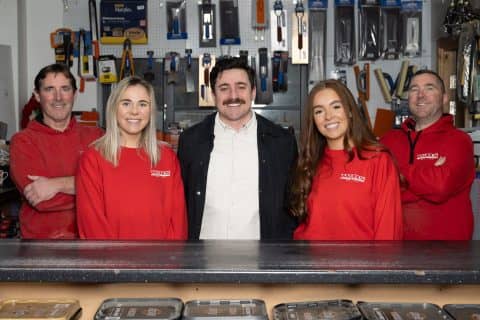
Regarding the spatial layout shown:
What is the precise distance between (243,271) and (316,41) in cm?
472

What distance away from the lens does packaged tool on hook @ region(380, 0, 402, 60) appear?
5.77m

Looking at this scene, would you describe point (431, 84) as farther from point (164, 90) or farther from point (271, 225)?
point (164, 90)

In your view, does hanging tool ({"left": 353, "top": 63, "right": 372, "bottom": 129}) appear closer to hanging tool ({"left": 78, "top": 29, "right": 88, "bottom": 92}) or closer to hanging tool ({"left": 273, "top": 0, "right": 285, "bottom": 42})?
hanging tool ({"left": 273, "top": 0, "right": 285, "bottom": 42})

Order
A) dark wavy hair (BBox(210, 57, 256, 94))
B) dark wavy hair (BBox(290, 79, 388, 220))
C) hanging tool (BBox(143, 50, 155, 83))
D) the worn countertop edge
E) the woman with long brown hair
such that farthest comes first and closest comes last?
hanging tool (BBox(143, 50, 155, 83))
dark wavy hair (BBox(210, 57, 256, 94))
dark wavy hair (BBox(290, 79, 388, 220))
the woman with long brown hair
the worn countertop edge

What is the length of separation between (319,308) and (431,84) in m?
1.94

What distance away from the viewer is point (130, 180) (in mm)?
2340

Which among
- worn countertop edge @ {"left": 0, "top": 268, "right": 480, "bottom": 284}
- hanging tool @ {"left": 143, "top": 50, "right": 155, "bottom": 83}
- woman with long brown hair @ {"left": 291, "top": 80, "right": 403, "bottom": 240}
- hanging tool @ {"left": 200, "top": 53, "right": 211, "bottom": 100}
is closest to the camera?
worn countertop edge @ {"left": 0, "top": 268, "right": 480, "bottom": 284}

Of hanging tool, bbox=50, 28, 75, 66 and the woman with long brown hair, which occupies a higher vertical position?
hanging tool, bbox=50, 28, 75, 66

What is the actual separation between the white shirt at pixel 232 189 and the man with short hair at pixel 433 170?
2.55 ft

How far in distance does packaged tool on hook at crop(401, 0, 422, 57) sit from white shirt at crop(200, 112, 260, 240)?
3555 millimetres

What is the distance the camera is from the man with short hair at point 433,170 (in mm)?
2768

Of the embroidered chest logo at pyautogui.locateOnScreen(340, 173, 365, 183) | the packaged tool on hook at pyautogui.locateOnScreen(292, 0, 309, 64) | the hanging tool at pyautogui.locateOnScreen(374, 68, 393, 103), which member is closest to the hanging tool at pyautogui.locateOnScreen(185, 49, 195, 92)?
the packaged tool on hook at pyautogui.locateOnScreen(292, 0, 309, 64)

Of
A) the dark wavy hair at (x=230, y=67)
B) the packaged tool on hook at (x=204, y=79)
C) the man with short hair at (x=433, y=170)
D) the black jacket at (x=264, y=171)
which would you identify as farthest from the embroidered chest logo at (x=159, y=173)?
the packaged tool on hook at (x=204, y=79)

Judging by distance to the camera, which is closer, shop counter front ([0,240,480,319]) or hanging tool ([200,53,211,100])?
shop counter front ([0,240,480,319])
